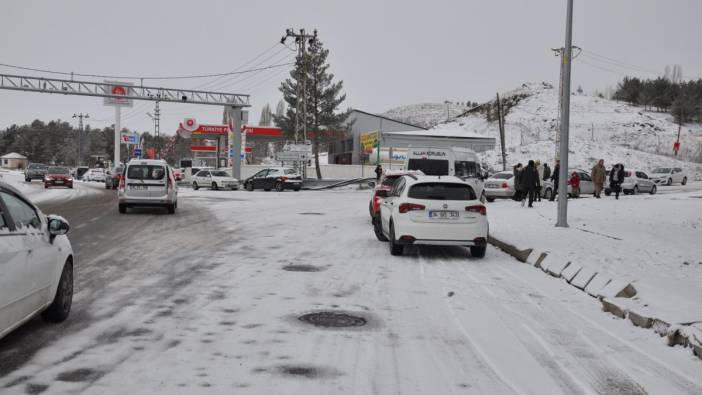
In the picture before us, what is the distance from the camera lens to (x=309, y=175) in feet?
213

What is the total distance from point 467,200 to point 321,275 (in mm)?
3583

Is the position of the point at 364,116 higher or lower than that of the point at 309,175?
higher

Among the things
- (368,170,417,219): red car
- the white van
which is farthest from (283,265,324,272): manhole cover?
the white van

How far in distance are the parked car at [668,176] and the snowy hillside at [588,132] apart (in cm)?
2285

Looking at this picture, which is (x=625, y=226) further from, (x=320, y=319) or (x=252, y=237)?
(x=320, y=319)

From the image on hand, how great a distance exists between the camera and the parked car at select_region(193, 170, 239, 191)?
1751 inches

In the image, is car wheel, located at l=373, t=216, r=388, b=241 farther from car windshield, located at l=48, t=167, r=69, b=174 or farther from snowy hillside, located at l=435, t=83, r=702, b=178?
snowy hillside, located at l=435, t=83, r=702, b=178

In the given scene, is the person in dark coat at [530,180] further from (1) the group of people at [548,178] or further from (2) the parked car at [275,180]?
(2) the parked car at [275,180]

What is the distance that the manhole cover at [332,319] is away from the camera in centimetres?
643

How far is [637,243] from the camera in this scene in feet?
41.2

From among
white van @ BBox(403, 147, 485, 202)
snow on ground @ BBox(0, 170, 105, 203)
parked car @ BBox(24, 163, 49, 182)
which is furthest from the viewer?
parked car @ BBox(24, 163, 49, 182)

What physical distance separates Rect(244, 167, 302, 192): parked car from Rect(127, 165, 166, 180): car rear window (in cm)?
2255

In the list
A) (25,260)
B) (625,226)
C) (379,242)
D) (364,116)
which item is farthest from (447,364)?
(364,116)

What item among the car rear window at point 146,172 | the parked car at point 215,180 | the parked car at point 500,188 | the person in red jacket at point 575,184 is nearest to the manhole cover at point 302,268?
the car rear window at point 146,172
